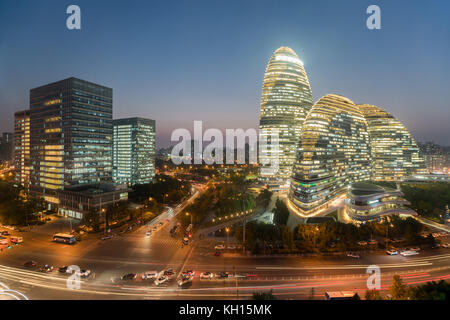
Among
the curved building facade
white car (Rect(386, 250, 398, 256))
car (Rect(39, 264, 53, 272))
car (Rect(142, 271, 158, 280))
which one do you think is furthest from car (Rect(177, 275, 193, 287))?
the curved building facade

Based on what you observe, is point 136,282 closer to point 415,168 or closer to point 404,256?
point 404,256

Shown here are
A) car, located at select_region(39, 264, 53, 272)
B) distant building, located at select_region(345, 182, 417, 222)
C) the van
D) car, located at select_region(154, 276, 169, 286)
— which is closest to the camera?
car, located at select_region(154, 276, 169, 286)

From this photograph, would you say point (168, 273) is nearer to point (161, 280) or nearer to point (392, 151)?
point (161, 280)

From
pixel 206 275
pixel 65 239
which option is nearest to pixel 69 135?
pixel 65 239

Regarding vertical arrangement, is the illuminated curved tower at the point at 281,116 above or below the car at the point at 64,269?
above

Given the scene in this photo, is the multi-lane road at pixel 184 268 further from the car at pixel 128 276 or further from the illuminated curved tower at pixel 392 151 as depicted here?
the illuminated curved tower at pixel 392 151

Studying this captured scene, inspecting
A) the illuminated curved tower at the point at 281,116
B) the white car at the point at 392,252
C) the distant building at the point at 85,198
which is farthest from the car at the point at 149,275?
the illuminated curved tower at the point at 281,116

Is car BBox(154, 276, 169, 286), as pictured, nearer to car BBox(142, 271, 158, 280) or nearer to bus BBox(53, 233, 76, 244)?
car BBox(142, 271, 158, 280)
